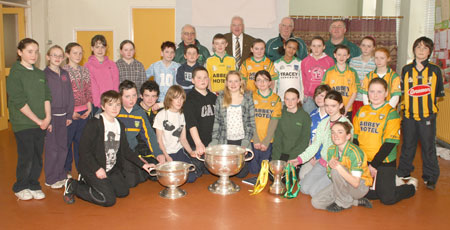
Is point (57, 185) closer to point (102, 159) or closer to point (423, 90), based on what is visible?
point (102, 159)

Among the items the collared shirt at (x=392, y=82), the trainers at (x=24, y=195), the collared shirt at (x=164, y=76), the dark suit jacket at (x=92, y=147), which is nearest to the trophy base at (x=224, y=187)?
the dark suit jacket at (x=92, y=147)

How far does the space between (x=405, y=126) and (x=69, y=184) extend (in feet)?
11.5

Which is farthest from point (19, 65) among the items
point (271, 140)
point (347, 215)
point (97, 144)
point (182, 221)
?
point (347, 215)

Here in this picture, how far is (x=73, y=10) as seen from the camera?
8.20m

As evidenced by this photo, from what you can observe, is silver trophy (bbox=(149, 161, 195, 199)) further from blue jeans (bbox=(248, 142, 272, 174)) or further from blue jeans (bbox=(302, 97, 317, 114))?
blue jeans (bbox=(302, 97, 317, 114))

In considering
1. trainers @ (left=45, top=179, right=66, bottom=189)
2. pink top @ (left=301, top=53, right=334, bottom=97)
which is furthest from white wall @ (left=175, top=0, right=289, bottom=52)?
trainers @ (left=45, top=179, right=66, bottom=189)

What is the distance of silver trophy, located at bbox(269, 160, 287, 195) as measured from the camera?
3676mm

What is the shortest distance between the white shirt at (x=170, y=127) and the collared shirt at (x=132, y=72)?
826mm

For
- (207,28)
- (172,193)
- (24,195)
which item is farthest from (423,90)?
(207,28)

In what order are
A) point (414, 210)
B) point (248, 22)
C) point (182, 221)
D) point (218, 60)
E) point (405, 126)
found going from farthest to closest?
point (248, 22) → point (218, 60) → point (405, 126) → point (414, 210) → point (182, 221)

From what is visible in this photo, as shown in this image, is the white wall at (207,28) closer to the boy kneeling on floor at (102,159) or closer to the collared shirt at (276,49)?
the collared shirt at (276,49)

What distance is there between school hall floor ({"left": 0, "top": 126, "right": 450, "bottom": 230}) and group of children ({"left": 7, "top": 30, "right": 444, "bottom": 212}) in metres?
0.13

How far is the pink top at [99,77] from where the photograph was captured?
441 cm

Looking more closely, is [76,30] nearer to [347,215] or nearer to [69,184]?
[69,184]
